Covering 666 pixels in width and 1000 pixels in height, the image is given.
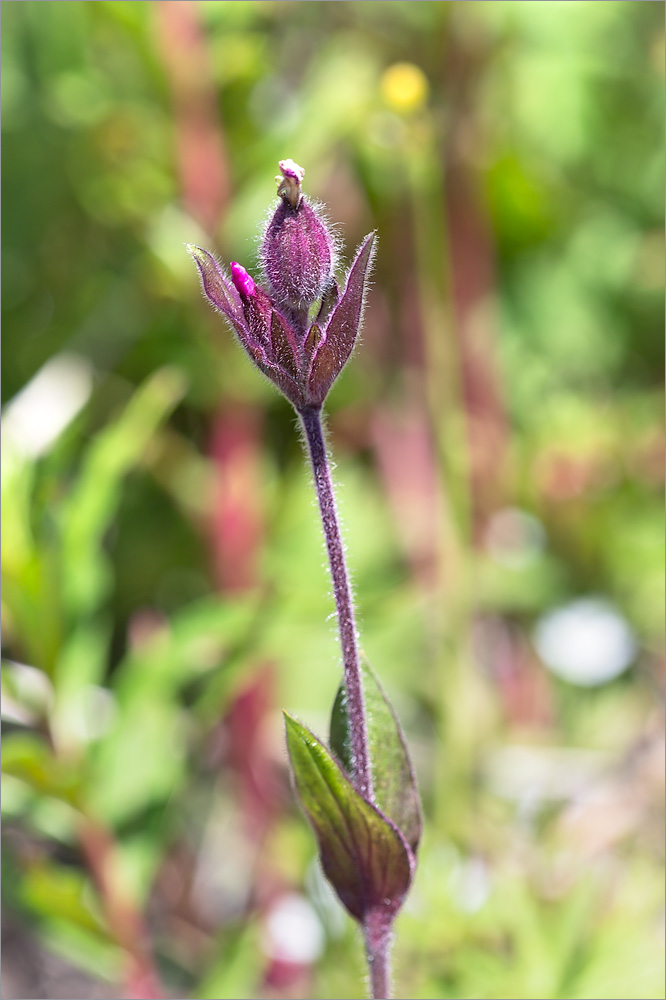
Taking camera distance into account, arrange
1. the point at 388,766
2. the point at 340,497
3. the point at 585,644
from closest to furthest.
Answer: the point at 388,766 → the point at 585,644 → the point at 340,497

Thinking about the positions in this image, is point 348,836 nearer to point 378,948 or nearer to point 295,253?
point 378,948

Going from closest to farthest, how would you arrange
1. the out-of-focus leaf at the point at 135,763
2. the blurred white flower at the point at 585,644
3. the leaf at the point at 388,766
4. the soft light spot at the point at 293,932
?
the leaf at the point at 388,766, the out-of-focus leaf at the point at 135,763, the soft light spot at the point at 293,932, the blurred white flower at the point at 585,644

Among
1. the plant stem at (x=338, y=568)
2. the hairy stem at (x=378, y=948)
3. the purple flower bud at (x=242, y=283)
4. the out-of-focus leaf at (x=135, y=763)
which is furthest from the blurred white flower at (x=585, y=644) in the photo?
the purple flower bud at (x=242, y=283)

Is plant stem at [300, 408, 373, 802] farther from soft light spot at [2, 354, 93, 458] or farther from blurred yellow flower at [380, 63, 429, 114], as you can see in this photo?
blurred yellow flower at [380, 63, 429, 114]

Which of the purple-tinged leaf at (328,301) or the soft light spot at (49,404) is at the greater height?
the soft light spot at (49,404)

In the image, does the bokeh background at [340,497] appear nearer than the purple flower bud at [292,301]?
No

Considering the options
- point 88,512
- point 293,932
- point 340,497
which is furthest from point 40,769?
point 340,497

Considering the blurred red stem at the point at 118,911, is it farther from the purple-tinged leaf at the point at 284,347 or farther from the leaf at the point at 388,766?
the purple-tinged leaf at the point at 284,347
